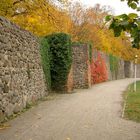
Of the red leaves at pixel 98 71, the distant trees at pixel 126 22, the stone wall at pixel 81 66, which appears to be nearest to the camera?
the distant trees at pixel 126 22

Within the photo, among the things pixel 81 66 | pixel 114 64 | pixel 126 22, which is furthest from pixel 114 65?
pixel 126 22

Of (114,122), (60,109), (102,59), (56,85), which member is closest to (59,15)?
(56,85)

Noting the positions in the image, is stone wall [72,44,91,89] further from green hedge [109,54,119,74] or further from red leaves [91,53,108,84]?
green hedge [109,54,119,74]

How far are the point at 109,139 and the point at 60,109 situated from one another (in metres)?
5.81

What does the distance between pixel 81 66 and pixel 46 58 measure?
754 cm

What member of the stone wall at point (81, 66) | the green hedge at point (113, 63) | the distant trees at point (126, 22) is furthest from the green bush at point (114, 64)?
the distant trees at point (126, 22)

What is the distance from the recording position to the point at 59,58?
23219 millimetres

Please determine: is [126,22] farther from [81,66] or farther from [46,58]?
[81,66]

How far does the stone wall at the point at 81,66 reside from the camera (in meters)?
28.2

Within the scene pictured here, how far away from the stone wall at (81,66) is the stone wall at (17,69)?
9.60m

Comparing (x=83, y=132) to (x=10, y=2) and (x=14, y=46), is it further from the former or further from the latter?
(x=10, y=2)

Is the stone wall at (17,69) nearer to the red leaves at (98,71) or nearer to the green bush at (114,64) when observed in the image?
the red leaves at (98,71)

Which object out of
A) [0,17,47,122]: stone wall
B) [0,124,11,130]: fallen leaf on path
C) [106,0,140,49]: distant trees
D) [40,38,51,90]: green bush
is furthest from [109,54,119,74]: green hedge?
[106,0,140,49]: distant trees

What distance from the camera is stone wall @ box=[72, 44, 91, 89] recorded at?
28.2m
